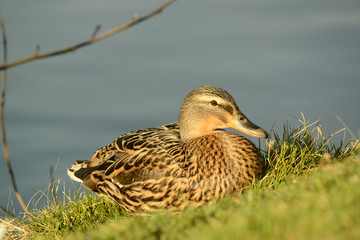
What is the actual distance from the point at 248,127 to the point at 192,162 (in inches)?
34.3

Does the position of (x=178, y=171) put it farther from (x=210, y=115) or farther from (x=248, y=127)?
(x=248, y=127)

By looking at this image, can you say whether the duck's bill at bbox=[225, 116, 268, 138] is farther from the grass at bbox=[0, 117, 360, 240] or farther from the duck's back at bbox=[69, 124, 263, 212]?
the grass at bbox=[0, 117, 360, 240]

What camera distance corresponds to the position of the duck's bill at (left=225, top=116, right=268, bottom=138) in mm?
6426

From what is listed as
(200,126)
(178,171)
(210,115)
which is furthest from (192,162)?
(210,115)

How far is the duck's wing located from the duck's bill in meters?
0.80

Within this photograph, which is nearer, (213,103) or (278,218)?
(278,218)

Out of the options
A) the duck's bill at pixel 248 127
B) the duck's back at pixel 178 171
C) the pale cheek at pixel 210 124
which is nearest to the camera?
the duck's back at pixel 178 171

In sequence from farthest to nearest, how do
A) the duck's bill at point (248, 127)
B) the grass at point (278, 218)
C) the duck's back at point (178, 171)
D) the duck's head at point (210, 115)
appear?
the duck's head at point (210, 115), the duck's bill at point (248, 127), the duck's back at point (178, 171), the grass at point (278, 218)

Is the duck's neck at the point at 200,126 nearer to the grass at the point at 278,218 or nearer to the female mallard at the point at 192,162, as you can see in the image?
the female mallard at the point at 192,162

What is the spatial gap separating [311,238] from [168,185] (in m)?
3.10

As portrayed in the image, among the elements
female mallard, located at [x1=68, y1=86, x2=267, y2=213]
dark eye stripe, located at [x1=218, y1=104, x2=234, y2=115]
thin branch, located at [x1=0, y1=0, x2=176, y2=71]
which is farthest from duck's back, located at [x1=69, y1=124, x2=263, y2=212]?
thin branch, located at [x1=0, y1=0, x2=176, y2=71]

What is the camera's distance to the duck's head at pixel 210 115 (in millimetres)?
6535

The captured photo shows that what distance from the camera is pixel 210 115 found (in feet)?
21.7

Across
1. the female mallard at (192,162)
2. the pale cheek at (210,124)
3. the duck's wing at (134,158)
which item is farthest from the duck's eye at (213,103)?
the duck's wing at (134,158)
